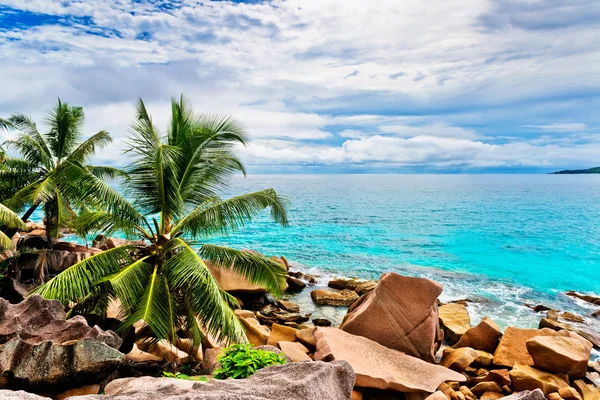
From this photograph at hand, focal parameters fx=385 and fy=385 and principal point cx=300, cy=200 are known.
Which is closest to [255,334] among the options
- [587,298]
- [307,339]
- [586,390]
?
[307,339]

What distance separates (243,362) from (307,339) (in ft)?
16.6

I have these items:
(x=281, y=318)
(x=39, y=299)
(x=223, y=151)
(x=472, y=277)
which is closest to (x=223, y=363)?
(x=39, y=299)

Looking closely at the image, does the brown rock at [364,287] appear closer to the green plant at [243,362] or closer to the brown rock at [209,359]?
the brown rock at [209,359]

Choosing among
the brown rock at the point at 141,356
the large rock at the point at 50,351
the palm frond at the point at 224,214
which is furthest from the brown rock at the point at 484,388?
the large rock at the point at 50,351

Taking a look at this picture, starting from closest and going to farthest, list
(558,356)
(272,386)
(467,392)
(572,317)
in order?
1. (272,386)
2. (467,392)
3. (558,356)
4. (572,317)

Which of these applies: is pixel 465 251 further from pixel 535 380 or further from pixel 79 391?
pixel 79 391

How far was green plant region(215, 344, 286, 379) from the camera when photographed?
6.40 m

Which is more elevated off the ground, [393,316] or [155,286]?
[155,286]

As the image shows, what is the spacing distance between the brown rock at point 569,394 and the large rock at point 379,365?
2.26m

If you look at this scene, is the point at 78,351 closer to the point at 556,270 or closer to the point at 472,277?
the point at 472,277

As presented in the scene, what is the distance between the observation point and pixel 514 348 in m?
11.2

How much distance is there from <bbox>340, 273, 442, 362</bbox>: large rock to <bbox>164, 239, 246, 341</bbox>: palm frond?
417 cm

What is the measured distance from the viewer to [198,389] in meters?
4.39

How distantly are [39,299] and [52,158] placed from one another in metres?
12.9
